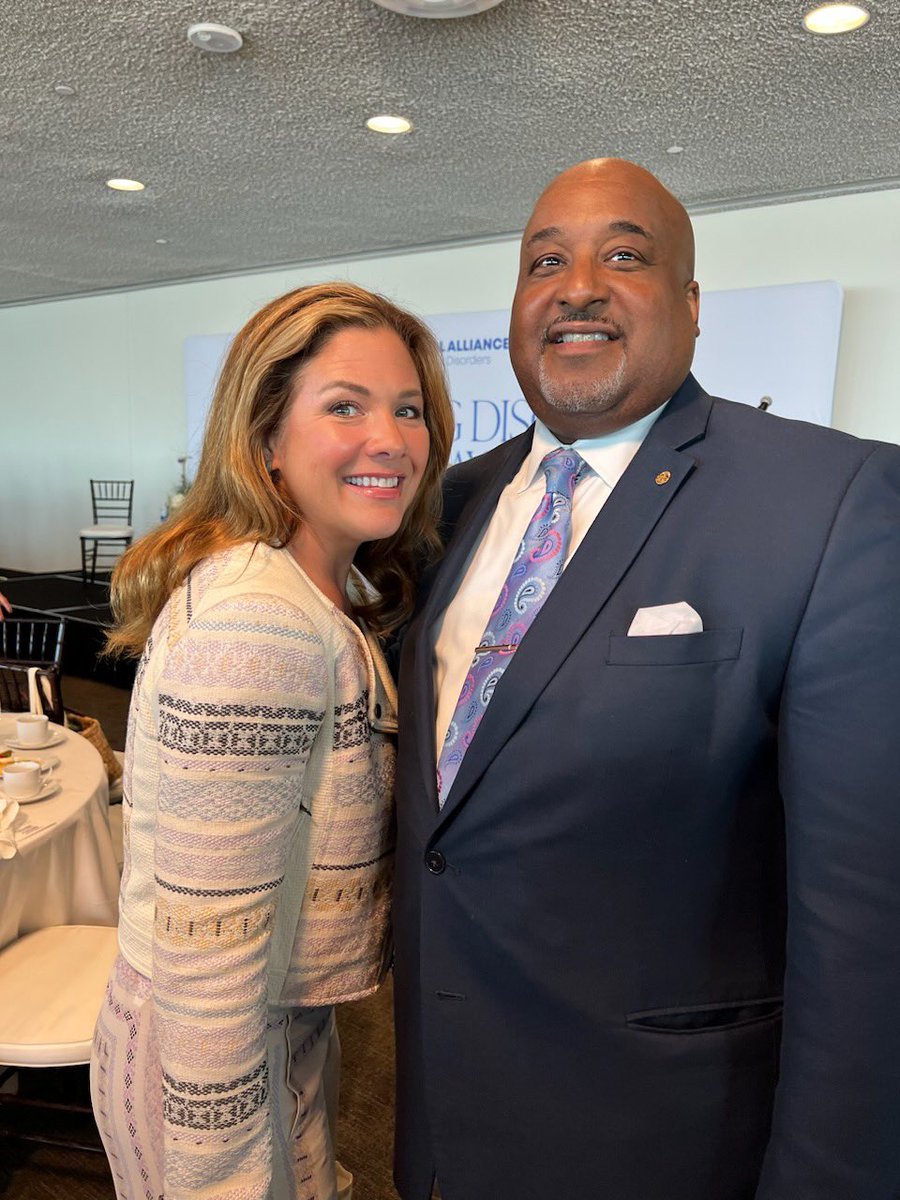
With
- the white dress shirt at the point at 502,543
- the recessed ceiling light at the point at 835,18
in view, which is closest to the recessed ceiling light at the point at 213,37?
the recessed ceiling light at the point at 835,18

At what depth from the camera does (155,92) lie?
12.8 ft

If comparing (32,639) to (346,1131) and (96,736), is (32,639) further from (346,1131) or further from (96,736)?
(346,1131)

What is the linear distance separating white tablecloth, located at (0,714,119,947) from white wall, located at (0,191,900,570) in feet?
14.8

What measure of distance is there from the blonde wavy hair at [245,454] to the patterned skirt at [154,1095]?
524 millimetres

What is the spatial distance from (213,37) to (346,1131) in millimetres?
3679

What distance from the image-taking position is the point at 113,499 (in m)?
9.45

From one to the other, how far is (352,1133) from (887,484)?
213 centimetres

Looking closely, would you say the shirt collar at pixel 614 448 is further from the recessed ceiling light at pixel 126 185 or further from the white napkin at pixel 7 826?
the recessed ceiling light at pixel 126 185

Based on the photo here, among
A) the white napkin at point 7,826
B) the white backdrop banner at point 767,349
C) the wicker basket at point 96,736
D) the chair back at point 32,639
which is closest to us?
the white napkin at point 7,826

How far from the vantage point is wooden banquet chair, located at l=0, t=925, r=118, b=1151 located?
1.85 meters

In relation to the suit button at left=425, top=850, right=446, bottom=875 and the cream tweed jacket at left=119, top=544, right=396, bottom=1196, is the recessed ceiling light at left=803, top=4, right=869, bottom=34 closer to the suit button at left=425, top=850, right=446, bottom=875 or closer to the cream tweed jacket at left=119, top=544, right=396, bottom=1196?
the cream tweed jacket at left=119, top=544, right=396, bottom=1196

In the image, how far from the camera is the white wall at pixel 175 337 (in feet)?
17.5

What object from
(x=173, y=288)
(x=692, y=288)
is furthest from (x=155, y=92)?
(x=173, y=288)

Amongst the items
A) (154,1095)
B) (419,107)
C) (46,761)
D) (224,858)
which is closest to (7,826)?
(46,761)
